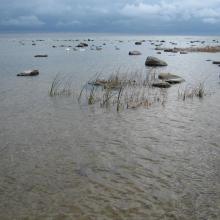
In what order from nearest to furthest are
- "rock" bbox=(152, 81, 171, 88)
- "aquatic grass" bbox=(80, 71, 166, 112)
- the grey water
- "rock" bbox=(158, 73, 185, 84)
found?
the grey water
"aquatic grass" bbox=(80, 71, 166, 112)
"rock" bbox=(152, 81, 171, 88)
"rock" bbox=(158, 73, 185, 84)

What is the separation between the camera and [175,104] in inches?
823

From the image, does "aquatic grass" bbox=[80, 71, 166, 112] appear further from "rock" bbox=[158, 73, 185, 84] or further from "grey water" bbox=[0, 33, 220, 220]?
"rock" bbox=[158, 73, 185, 84]

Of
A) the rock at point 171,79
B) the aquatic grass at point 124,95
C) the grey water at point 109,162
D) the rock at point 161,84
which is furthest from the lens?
the rock at point 171,79

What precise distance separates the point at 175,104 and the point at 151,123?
5.09 m

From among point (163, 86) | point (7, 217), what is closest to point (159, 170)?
point (7, 217)

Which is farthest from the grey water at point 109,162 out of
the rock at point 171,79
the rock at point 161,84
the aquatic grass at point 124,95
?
the rock at point 171,79

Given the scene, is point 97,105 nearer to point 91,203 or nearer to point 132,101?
point 132,101

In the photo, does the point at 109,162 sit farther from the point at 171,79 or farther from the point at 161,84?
the point at 171,79

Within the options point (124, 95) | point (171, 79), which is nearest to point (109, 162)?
point (124, 95)

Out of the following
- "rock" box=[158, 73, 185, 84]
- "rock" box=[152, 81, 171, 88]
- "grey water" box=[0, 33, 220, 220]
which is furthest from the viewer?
"rock" box=[158, 73, 185, 84]

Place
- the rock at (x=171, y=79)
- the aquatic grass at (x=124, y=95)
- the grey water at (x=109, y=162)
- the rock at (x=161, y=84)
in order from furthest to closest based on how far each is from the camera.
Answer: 1. the rock at (x=171, y=79)
2. the rock at (x=161, y=84)
3. the aquatic grass at (x=124, y=95)
4. the grey water at (x=109, y=162)

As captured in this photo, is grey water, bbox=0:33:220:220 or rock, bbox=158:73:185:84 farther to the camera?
rock, bbox=158:73:185:84

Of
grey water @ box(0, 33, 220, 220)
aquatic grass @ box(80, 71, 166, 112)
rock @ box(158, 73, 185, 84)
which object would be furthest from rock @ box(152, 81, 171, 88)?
grey water @ box(0, 33, 220, 220)

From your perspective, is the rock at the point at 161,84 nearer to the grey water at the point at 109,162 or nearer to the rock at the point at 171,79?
the rock at the point at 171,79
